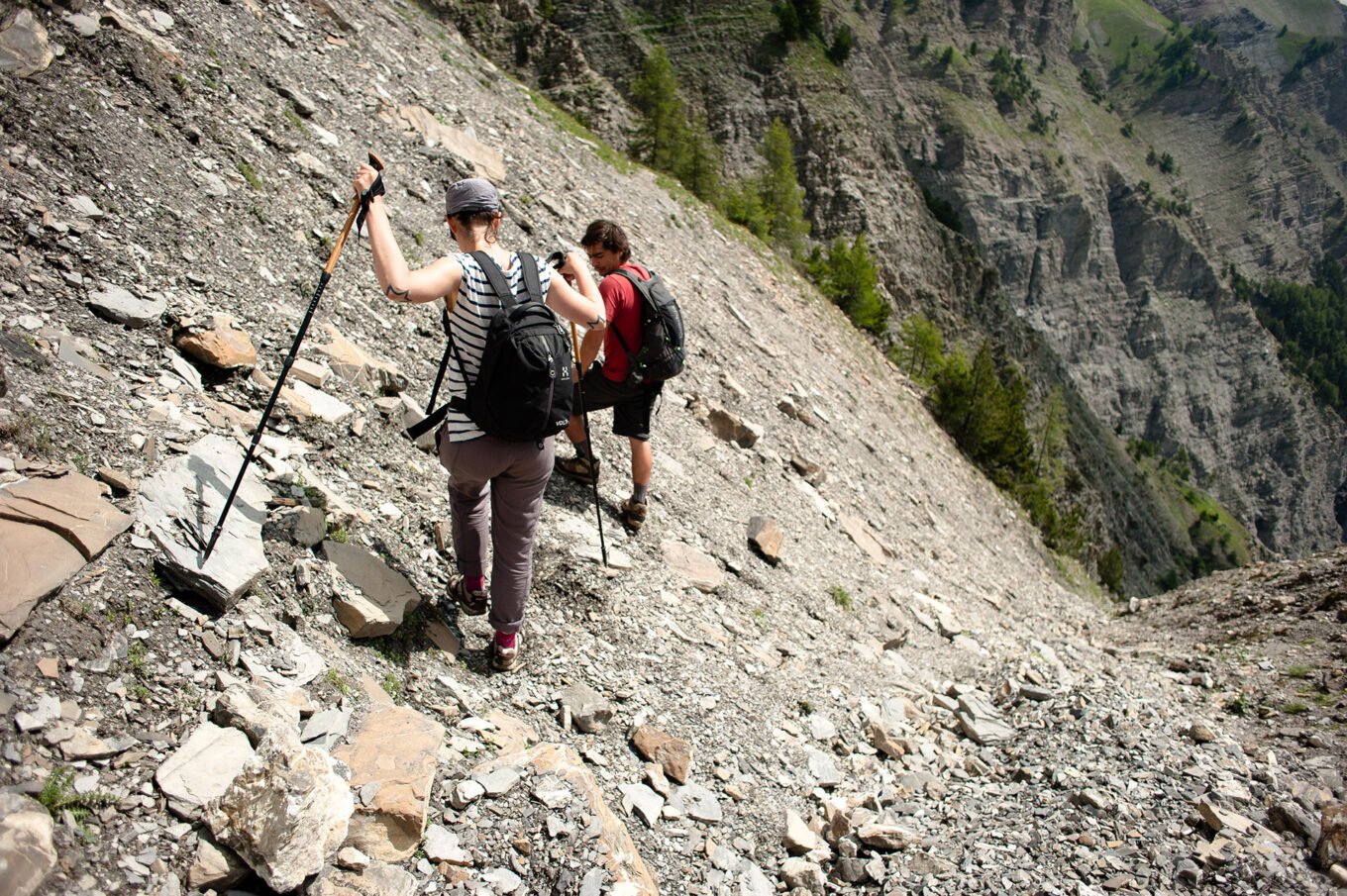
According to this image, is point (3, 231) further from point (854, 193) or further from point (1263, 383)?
point (1263, 383)

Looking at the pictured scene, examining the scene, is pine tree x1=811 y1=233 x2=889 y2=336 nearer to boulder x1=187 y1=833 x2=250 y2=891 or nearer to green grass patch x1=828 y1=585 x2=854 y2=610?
green grass patch x1=828 y1=585 x2=854 y2=610

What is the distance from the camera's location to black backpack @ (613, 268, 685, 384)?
676 cm

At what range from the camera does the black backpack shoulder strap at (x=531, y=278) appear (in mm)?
4391

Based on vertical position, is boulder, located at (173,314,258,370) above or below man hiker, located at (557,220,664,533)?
below

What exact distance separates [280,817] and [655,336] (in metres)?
4.71

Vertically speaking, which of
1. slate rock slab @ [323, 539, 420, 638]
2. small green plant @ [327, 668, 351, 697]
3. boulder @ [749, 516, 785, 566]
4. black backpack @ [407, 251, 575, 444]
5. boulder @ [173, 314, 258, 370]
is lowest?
boulder @ [749, 516, 785, 566]

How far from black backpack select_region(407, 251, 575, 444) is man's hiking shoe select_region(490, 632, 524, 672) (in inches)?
55.6

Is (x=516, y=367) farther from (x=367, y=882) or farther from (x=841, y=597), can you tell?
(x=841, y=597)

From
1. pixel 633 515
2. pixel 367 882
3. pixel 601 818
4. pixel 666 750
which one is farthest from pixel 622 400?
pixel 367 882

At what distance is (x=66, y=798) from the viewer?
9.18ft

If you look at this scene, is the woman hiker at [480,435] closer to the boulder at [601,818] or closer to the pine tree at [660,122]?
the boulder at [601,818]

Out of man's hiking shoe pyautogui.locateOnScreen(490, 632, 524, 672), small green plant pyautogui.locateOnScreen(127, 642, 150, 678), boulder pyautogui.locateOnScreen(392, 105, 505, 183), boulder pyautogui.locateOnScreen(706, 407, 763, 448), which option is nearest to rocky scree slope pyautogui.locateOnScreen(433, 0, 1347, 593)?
boulder pyautogui.locateOnScreen(392, 105, 505, 183)

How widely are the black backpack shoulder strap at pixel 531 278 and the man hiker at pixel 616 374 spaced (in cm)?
161

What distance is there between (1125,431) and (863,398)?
173505 mm
